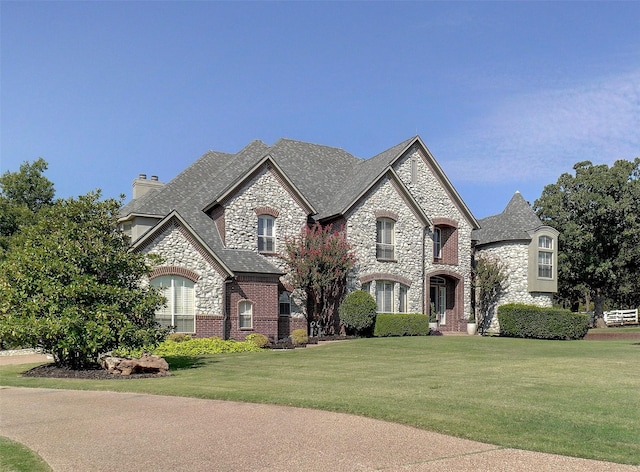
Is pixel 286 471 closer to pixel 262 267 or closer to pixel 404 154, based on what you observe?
pixel 262 267

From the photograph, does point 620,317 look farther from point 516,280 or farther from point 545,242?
point 516,280

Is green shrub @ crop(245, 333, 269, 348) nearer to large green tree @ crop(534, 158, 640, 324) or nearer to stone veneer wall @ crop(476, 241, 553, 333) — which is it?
stone veneer wall @ crop(476, 241, 553, 333)

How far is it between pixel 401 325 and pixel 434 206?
839 centimetres

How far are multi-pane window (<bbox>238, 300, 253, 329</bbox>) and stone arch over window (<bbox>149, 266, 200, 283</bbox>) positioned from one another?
260cm

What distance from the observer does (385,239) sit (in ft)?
109

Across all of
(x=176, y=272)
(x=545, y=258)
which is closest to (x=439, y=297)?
(x=545, y=258)

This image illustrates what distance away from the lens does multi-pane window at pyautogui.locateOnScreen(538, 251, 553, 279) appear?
1442 inches

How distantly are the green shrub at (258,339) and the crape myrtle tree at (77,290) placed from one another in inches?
316

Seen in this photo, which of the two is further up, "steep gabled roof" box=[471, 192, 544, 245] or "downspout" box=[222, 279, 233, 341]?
"steep gabled roof" box=[471, 192, 544, 245]

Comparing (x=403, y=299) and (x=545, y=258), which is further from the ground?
(x=545, y=258)

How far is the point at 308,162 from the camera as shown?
121 feet

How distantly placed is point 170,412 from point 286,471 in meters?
4.20

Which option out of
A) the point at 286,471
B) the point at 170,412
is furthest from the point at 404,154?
the point at 286,471

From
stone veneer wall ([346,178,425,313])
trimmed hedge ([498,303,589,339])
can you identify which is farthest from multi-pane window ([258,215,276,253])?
trimmed hedge ([498,303,589,339])
